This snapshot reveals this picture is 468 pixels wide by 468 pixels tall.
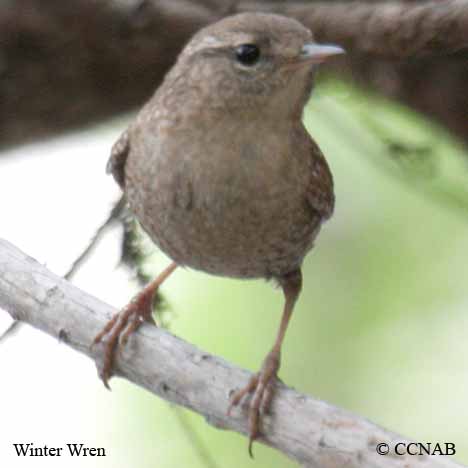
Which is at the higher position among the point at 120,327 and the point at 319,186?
the point at 319,186

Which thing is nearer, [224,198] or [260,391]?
[260,391]

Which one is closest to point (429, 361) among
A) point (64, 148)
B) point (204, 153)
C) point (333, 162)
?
point (333, 162)

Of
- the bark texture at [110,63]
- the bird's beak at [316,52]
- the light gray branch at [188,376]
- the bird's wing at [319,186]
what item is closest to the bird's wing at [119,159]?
the light gray branch at [188,376]

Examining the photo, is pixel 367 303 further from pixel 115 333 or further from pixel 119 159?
pixel 115 333

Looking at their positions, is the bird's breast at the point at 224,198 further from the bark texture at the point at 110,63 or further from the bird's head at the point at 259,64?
the bark texture at the point at 110,63

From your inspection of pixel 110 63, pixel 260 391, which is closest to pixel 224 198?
pixel 260 391

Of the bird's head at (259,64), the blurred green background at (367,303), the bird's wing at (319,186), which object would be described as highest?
the bird's head at (259,64)

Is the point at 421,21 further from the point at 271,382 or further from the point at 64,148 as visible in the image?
the point at 64,148
